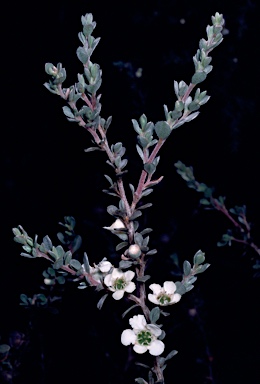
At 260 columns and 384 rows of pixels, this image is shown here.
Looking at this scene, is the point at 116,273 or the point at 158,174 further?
the point at 158,174

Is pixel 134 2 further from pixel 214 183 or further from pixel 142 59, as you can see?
pixel 214 183

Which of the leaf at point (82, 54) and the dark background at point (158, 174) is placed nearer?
the leaf at point (82, 54)

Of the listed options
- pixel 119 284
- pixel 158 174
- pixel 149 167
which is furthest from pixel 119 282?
pixel 158 174

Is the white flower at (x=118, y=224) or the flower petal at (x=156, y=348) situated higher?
the white flower at (x=118, y=224)

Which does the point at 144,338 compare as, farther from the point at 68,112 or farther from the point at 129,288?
the point at 68,112

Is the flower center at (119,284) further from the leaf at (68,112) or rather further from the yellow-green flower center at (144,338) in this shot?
the leaf at (68,112)

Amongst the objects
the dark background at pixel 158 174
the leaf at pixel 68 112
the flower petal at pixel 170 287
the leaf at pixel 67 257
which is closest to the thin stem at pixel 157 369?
the flower petal at pixel 170 287

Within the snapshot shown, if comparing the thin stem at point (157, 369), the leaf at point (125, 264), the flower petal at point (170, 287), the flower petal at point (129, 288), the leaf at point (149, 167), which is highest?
the leaf at point (149, 167)

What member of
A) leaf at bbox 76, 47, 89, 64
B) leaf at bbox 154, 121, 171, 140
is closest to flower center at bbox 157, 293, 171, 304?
leaf at bbox 154, 121, 171, 140

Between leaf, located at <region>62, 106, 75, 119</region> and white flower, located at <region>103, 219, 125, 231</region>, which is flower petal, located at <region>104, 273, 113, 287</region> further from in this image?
leaf, located at <region>62, 106, 75, 119</region>
